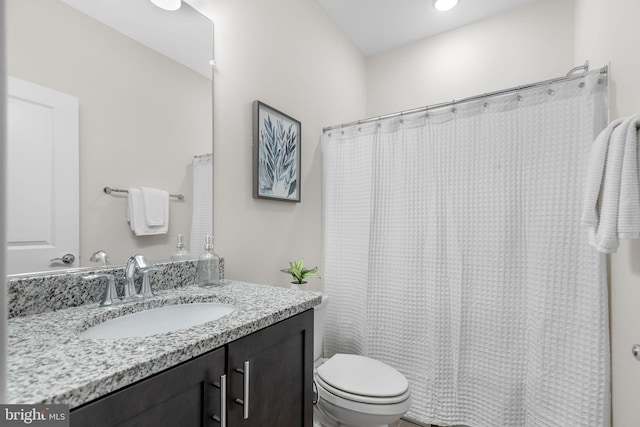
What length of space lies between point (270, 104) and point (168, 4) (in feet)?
2.06

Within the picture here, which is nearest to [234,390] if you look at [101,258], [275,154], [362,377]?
[101,258]

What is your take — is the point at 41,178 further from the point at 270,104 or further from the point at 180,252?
the point at 270,104

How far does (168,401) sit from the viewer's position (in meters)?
0.60

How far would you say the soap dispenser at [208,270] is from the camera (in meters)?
1.22

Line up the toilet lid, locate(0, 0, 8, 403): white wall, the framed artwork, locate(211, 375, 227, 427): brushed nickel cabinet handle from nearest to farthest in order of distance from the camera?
1. locate(0, 0, 8, 403): white wall
2. locate(211, 375, 227, 427): brushed nickel cabinet handle
3. the toilet lid
4. the framed artwork

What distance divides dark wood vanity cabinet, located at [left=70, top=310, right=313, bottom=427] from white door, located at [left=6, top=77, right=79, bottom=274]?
58 cm

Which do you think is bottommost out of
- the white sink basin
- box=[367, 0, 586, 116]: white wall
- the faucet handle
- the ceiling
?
the white sink basin

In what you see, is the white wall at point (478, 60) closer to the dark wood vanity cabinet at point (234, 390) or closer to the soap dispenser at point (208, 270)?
the soap dispenser at point (208, 270)

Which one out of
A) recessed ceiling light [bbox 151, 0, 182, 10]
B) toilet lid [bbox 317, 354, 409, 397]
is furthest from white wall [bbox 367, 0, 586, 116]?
toilet lid [bbox 317, 354, 409, 397]

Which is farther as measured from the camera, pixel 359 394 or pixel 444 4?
pixel 444 4

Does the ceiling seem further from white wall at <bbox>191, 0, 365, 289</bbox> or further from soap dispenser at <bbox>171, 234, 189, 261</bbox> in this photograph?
soap dispenser at <bbox>171, 234, 189, 261</bbox>

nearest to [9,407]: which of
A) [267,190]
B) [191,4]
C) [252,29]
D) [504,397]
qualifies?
[267,190]

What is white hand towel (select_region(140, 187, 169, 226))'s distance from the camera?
112 centimetres

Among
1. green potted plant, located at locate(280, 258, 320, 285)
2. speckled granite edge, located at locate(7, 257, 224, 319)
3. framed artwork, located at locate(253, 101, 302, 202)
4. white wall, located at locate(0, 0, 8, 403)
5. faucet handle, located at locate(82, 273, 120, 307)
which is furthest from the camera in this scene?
green potted plant, located at locate(280, 258, 320, 285)
